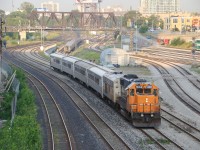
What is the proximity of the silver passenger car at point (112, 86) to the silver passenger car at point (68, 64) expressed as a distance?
17467mm

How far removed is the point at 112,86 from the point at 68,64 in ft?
76.7

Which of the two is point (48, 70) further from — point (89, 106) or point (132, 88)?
point (132, 88)

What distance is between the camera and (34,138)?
65.2 feet

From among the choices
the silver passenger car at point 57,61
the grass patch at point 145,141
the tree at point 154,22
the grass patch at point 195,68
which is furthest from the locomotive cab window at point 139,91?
the tree at point 154,22

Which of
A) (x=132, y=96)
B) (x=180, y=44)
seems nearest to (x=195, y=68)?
(x=132, y=96)

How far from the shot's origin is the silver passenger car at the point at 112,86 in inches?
1155

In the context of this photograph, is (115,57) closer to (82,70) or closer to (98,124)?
(82,70)

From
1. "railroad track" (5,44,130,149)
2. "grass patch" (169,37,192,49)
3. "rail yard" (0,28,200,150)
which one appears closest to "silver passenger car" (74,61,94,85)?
"rail yard" (0,28,200,150)

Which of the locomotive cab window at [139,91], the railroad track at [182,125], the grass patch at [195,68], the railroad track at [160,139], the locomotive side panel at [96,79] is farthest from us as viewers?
the grass patch at [195,68]

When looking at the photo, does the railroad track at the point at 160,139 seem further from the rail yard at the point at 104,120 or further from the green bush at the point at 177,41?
the green bush at the point at 177,41

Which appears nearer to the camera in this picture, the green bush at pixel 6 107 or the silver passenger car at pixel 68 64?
the green bush at pixel 6 107

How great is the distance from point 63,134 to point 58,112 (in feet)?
23.1

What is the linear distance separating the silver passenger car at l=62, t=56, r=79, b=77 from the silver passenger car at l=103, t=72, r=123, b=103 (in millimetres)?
17467

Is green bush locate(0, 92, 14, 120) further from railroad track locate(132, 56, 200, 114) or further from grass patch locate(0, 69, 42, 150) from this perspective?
railroad track locate(132, 56, 200, 114)
